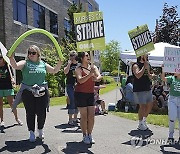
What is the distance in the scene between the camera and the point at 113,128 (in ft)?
26.7

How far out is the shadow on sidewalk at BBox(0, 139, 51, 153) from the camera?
5.70m

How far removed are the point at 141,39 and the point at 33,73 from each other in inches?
113

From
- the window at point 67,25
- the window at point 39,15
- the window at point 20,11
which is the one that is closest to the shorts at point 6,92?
the window at point 20,11

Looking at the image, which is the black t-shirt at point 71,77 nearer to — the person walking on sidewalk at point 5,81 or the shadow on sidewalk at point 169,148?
the person walking on sidewalk at point 5,81

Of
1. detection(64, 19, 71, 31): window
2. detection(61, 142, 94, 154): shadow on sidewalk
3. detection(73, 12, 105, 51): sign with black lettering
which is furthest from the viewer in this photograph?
detection(64, 19, 71, 31): window

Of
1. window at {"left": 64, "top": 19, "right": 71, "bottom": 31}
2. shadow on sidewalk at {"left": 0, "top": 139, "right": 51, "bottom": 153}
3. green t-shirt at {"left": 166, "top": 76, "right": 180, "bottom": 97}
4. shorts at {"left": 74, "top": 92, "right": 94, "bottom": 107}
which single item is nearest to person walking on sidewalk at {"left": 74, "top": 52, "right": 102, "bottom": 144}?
shorts at {"left": 74, "top": 92, "right": 94, "bottom": 107}

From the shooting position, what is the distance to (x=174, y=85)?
621 centimetres

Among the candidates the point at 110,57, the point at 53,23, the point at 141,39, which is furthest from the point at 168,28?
the point at 110,57

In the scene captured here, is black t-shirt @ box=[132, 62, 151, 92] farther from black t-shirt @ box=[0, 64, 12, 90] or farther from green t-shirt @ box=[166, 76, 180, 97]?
black t-shirt @ box=[0, 64, 12, 90]

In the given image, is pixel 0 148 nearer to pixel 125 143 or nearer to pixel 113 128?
pixel 125 143

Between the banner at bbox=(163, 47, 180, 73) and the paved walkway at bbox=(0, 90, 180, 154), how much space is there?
155cm

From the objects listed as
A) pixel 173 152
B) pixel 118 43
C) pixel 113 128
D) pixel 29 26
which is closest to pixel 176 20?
pixel 29 26

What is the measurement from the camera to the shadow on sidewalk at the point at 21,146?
5.70 meters

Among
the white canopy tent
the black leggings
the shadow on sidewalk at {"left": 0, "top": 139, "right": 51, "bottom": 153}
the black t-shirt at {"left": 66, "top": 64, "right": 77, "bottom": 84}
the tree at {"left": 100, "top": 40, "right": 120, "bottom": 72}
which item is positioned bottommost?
the shadow on sidewalk at {"left": 0, "top": 139, "right": 51, "bottom": 153}
